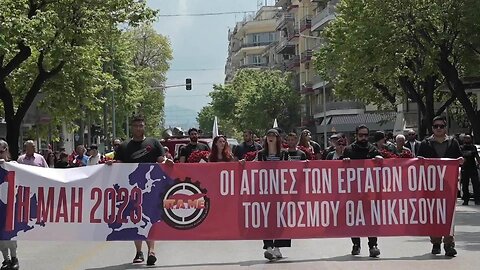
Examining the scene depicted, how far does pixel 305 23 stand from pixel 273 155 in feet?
259

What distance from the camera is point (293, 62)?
9819 cm

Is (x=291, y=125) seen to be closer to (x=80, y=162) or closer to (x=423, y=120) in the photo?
(x=423, y=120)

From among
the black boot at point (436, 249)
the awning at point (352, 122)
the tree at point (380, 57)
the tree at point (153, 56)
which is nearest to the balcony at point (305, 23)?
the awning at point (352, 122)

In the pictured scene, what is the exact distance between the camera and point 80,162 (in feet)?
87.0

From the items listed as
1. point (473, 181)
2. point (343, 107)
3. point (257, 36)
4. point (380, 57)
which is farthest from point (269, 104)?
point (473, 181)

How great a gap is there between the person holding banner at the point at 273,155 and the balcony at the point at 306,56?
248ft

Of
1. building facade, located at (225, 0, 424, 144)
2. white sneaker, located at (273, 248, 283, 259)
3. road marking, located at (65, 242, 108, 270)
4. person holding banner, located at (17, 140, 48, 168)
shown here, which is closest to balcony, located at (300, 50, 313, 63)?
building facade, located at (225, 0, 424, 144)

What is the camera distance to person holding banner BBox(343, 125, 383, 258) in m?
12.7

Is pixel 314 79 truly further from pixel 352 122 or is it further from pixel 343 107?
pixel 352 122

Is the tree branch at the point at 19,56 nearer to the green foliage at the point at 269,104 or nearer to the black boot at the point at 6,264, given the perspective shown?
the black boot at the point at 6,264

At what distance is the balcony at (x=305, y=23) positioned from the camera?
89875 millimetres

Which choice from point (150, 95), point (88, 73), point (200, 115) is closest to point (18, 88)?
point (88, 73)

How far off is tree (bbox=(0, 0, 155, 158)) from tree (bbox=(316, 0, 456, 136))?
8.41 m

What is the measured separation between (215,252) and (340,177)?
7.79 feet
